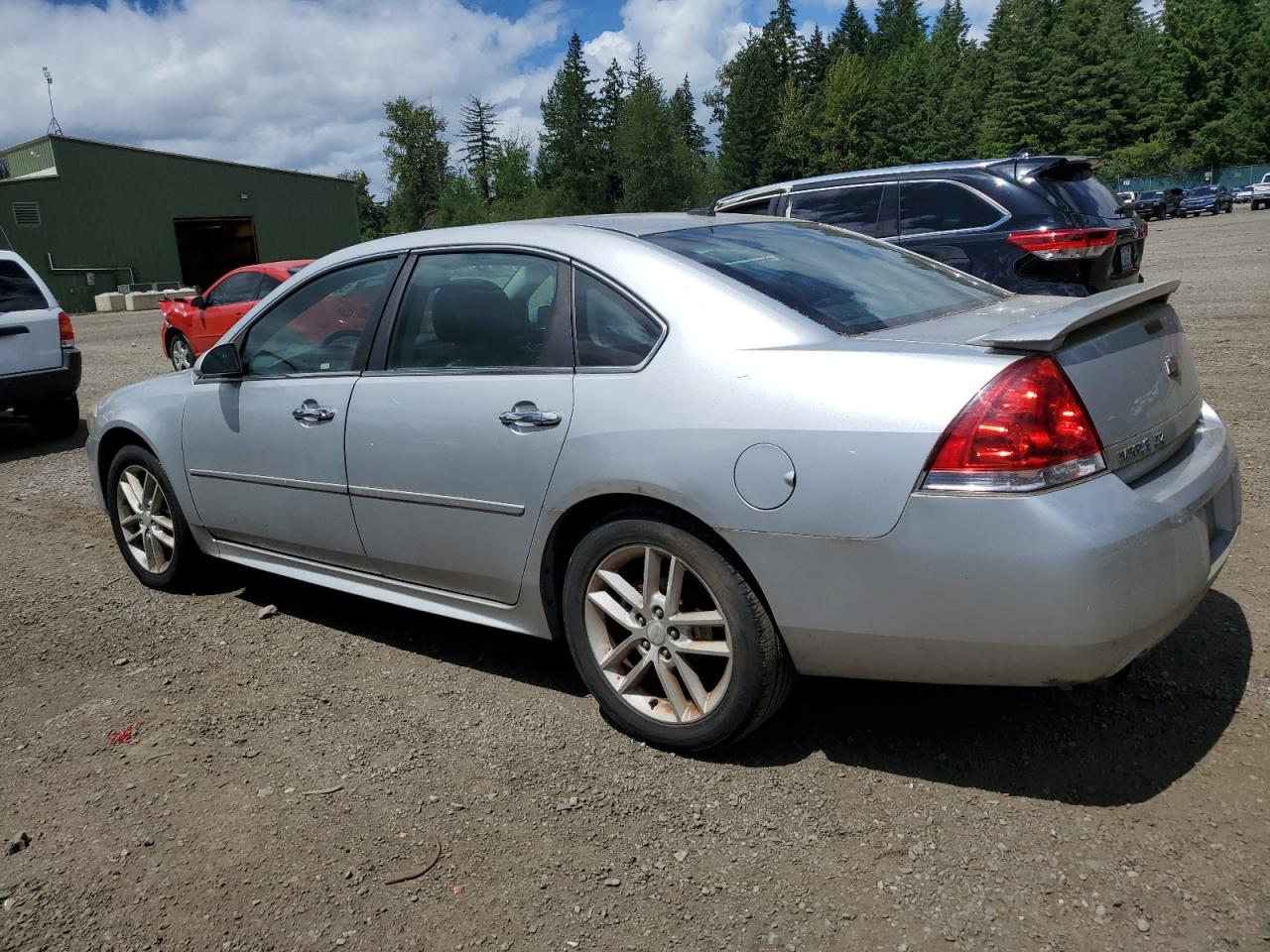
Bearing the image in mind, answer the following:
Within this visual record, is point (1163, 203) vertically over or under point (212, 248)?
under

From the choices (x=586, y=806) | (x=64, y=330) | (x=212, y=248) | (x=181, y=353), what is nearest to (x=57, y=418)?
(x=64, y=330)

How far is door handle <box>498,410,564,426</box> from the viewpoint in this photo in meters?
3.18

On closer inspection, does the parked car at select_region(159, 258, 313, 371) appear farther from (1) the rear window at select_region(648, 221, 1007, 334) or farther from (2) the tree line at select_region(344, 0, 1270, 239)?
(2) the tree line at select_region(344, 0, 1270, 239)

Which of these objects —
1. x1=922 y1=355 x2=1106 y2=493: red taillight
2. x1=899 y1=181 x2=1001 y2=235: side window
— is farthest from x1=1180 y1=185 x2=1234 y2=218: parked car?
x1=922 y1=355 x2=1106 y2=493: red taillight

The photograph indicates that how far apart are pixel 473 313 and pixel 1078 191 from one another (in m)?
5.80

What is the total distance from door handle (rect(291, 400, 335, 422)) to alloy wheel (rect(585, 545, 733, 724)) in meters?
1.32

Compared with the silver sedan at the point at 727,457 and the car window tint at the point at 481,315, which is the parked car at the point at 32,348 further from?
the car window tint at the point at 481,315

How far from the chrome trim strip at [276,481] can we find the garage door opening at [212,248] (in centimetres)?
4536

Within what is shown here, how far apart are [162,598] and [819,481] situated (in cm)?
355

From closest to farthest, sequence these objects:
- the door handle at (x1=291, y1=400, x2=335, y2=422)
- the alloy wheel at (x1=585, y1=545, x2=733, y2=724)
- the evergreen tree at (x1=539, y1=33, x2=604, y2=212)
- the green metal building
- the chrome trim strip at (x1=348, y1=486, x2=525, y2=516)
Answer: the alloy wheel at (x1=585, y1=545, x2=733, y2=724) < the chrome trim strip at (x1=348, y1=486, x2=525, y2=516) < the door handle at (x1=291, y1=400, x2=335, y2=422) < the green metal building < the evergreen tree at (x1=539, y1=33, x2=604, y2=212)

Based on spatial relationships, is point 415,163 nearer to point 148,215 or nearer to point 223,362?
point 148,215

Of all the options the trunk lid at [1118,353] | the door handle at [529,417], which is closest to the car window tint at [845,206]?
the trunk lid at [1118,353]

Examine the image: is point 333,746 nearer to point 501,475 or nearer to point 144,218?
point 501,475

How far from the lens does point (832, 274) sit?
3400mm
